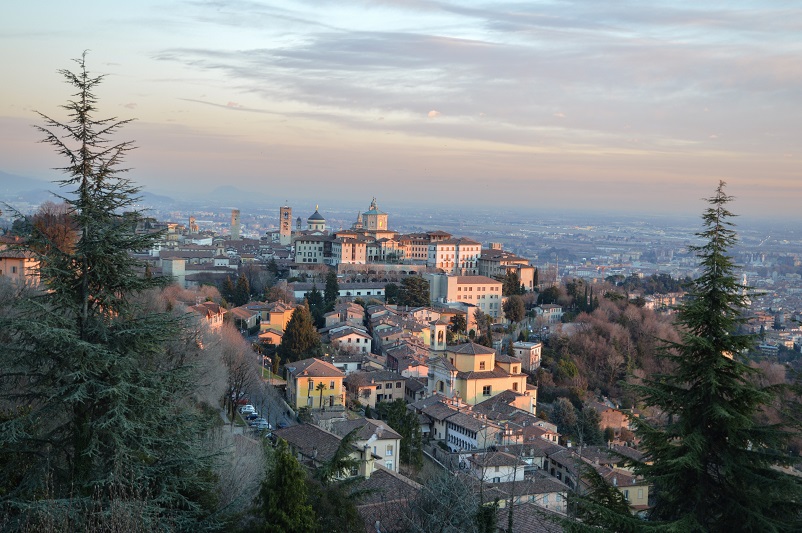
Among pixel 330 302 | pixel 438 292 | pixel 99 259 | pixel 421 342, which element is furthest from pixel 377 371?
pixel 99 259

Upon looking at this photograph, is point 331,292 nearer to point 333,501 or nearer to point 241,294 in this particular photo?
point 241,294

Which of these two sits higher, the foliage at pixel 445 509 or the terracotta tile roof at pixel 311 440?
the foliage at pixel 445 509

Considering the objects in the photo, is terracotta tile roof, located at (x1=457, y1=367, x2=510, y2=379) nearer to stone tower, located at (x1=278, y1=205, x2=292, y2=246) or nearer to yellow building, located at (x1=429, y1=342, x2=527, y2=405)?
yellow building, located at (x1=429, y1=342, x2=527, y2=405)

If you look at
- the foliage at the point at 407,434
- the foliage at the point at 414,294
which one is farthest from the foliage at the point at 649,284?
the foliage at the point at 407,434

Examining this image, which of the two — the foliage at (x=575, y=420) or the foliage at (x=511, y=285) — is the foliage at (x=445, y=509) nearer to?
the foliage at (x=575, y=420)

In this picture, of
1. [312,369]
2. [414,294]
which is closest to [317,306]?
[414,294]

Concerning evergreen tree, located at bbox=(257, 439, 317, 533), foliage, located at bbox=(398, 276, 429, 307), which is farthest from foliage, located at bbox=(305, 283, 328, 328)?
evergreen tree, located at bbox=(257, 439, 317, 533)

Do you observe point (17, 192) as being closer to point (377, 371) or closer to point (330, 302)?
point (330, 302)
